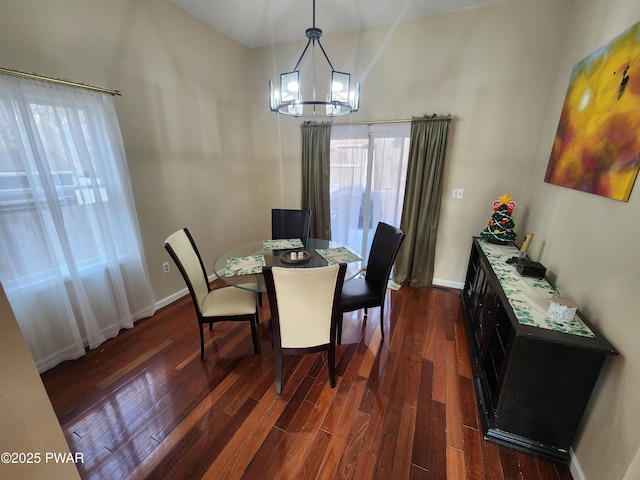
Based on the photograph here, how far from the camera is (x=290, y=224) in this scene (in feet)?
9.41

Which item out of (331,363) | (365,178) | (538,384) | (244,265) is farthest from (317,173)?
(538,384)

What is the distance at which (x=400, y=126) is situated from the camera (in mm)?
2928

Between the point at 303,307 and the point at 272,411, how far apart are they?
2.33 ft

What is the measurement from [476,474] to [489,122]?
291 centimetres

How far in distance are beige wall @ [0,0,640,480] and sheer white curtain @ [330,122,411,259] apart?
26 cm

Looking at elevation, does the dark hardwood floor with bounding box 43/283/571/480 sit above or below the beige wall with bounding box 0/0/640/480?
below

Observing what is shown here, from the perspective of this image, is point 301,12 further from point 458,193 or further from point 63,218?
point 63,218

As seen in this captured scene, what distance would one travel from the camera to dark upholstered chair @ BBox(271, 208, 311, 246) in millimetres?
2809

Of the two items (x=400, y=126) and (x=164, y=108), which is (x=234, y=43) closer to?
(x=164, y=108)

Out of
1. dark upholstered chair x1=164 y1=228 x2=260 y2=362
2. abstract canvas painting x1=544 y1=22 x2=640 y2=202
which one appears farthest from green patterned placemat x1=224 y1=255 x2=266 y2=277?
abstract canvas painting x1=544 y1=22 x2=640 y2=202

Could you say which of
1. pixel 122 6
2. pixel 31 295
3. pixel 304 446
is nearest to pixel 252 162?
pixel 122 6

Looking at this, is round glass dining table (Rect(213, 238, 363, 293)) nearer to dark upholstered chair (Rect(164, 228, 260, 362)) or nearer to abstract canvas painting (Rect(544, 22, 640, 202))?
dark upholstered chair (Rect(164, 228, 260, 362))

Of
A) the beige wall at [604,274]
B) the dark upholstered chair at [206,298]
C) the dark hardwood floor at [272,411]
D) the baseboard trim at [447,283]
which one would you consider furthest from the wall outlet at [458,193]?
the dark upholstered chair at [206,298]

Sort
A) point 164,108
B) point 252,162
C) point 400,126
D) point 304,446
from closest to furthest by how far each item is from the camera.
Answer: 1. point 304,446
2. point 164,108
3. point 400,126
4. point 252,162
